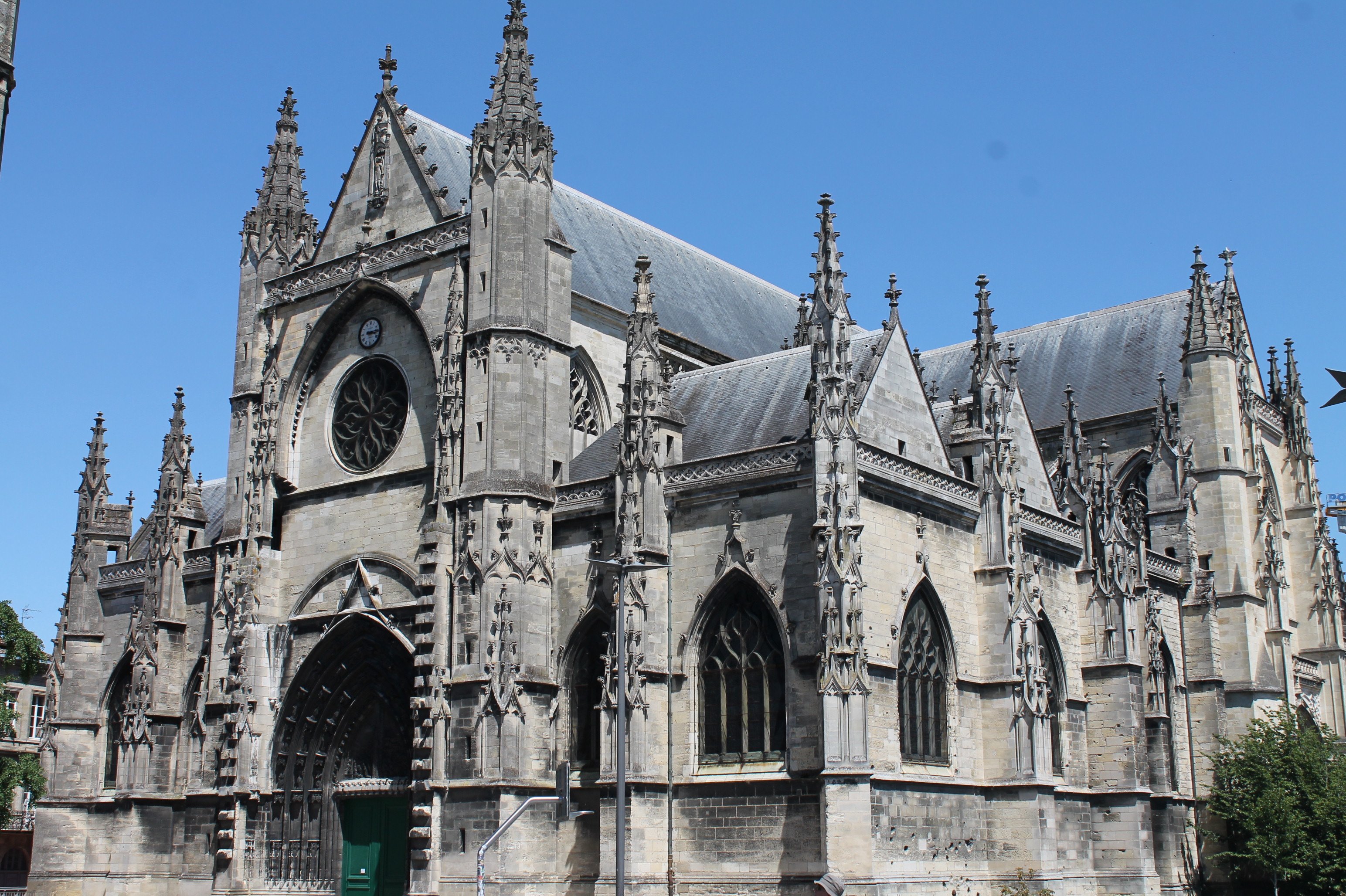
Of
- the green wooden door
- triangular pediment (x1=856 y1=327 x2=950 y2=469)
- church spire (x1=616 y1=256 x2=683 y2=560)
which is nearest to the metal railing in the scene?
the green wooden door

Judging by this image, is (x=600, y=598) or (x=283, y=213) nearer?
(x=600, y=598)

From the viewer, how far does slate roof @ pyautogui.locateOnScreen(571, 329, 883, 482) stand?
91.1ft

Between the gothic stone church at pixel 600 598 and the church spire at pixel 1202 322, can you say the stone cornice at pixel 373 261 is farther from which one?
the church spire at pixel 1202 322

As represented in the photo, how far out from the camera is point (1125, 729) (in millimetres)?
30297

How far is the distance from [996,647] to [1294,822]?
1010cm

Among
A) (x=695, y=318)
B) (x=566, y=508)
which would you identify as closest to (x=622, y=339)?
(x=695, y=318)

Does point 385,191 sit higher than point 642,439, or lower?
higher

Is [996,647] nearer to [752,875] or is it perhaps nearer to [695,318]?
[752,875]

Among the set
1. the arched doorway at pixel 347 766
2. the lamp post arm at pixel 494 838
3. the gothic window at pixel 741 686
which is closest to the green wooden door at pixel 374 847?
the arched doorway at pixel 347 766

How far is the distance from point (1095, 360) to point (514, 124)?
2150 cm

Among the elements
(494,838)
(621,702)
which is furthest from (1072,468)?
(494,838)

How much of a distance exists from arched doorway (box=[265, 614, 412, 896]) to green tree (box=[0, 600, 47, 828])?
58.6 feet

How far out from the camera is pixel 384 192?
31969mm

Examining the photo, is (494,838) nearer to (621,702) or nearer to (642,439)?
(621,702)
